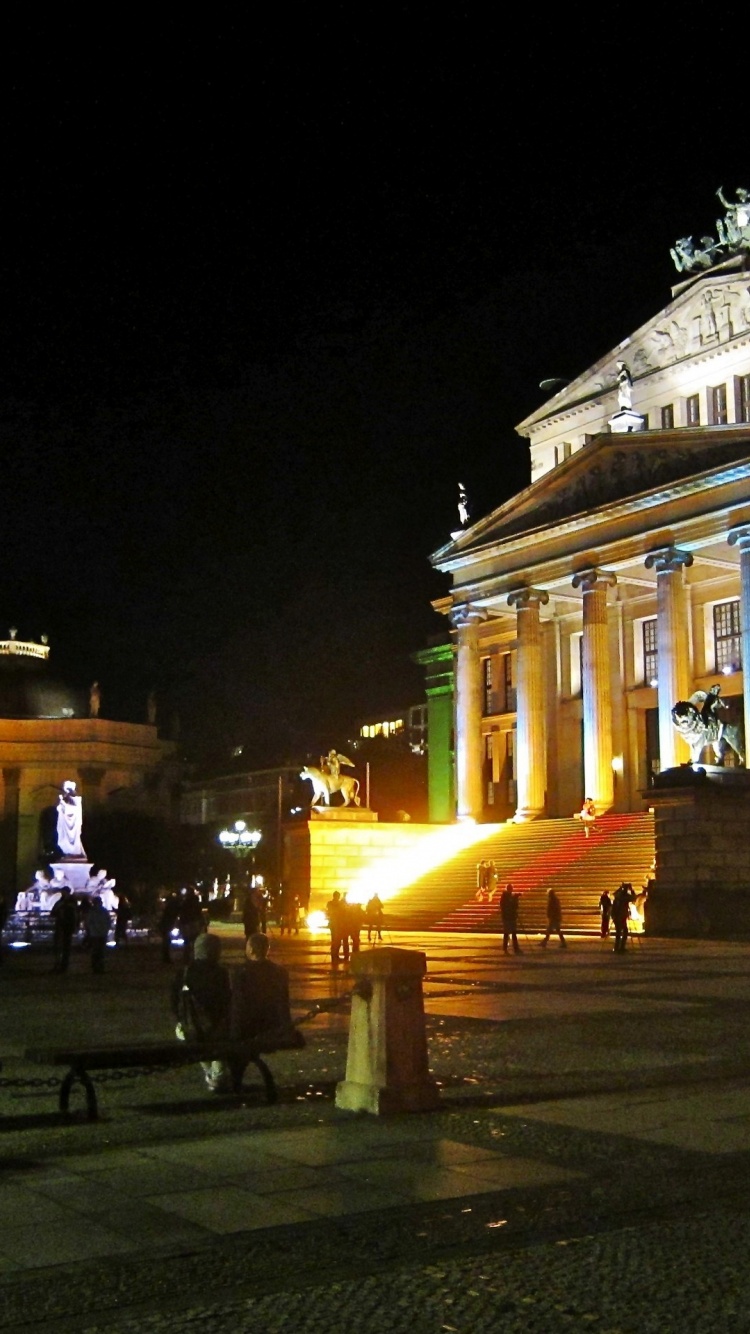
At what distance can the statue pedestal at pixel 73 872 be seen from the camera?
52.4 metres

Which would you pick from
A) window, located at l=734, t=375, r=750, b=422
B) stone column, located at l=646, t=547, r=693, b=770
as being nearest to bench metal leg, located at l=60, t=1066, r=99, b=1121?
stone column, located at l=646, t=547, r=693, b=770

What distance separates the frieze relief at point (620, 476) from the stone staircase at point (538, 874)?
12.1m

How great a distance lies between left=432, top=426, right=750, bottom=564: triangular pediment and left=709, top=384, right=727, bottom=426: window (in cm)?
494

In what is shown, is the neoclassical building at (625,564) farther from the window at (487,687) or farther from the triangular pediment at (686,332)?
the window at (487,687)

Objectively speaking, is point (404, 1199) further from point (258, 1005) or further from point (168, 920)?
point (168, 920)

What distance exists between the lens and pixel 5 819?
10156 cm

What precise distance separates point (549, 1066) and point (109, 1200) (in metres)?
6.19

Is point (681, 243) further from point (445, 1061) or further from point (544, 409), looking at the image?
point (445, 1061)

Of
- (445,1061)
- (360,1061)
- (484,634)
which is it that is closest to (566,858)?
(484,634)

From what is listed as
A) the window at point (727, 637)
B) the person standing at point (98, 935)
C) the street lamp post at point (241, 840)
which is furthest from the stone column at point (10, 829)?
the person standing at point (98, 935)

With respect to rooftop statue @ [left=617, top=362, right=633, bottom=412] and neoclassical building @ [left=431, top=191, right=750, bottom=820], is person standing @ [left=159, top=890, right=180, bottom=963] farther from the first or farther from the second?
rooftop statue @ [left=617, top=362, right=633, bottom=412]

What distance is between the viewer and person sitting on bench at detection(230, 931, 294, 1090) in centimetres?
1080

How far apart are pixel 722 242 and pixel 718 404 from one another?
24.0 feet

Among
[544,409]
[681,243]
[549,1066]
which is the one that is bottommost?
[549,1066]
